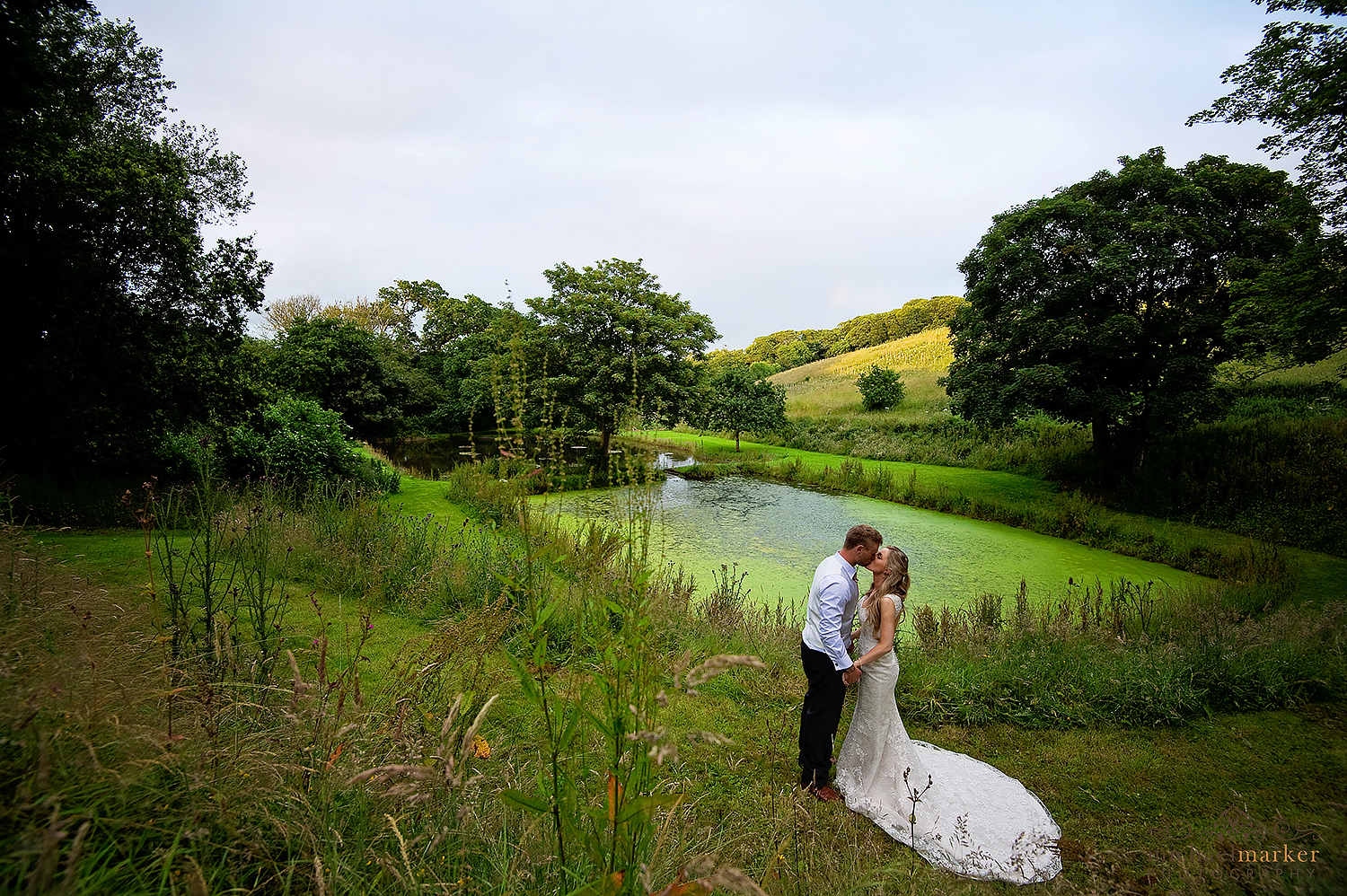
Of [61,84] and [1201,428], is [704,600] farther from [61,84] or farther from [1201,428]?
[1201,428]

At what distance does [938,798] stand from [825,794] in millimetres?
672

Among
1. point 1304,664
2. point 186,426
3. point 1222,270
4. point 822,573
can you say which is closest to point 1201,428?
point 1222,270

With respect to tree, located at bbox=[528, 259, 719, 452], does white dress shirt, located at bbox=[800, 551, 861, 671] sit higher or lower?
lower

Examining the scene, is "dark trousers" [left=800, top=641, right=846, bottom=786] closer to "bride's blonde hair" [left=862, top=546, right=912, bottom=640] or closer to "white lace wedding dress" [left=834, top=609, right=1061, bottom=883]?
"white lace wedding dress" [left=834, top=609, right=1061, bottom=883]

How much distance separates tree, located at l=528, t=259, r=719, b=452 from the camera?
15.7 meters

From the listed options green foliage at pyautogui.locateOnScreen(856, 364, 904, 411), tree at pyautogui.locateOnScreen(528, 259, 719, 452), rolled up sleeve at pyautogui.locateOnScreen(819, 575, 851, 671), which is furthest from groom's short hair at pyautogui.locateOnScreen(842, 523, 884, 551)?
green foliage at pyautogui.locateOnScreen(856, 364, 904, 411)

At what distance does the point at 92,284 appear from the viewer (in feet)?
21.9

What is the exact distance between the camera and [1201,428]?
11.9 meters

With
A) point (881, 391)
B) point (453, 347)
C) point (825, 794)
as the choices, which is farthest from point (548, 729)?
point (453, 347)

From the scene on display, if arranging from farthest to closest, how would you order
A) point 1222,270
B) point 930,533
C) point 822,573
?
1. point 930,533
2. point 1222,270
3. point 822,573

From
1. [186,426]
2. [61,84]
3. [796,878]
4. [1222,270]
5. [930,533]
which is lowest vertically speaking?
[930,533]

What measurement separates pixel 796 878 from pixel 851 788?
164cm

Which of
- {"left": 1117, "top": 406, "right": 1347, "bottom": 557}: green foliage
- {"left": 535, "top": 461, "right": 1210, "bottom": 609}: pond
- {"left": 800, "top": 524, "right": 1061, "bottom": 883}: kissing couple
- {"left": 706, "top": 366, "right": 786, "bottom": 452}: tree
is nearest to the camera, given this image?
{"left": 800, "top": 524, "right": 1061, "bottom": 883}: kissing couple

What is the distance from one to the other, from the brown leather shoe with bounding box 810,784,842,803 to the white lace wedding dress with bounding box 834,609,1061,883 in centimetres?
10
